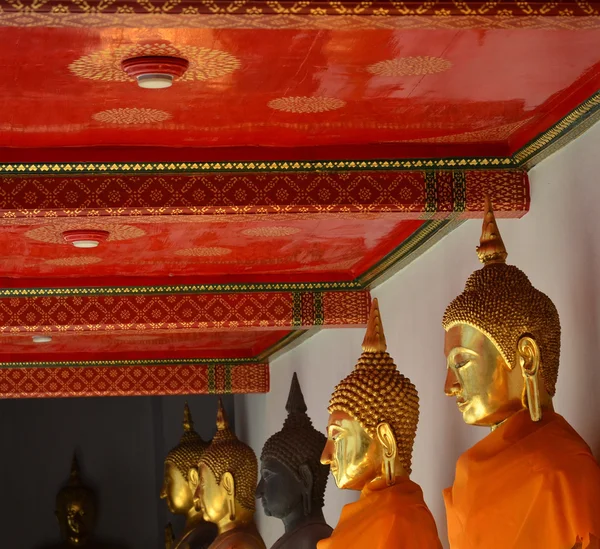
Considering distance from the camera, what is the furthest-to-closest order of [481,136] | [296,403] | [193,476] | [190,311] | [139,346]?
[139,346] < [193,476] < [190,311] < [296,403] < [481,136]

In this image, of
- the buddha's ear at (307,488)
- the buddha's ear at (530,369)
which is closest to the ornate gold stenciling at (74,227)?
the buddha's ear at (307,488)

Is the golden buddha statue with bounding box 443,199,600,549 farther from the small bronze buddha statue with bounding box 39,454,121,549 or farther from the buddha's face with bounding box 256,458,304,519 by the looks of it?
the small bronze buddha statue with bounding box 39,454,121,549

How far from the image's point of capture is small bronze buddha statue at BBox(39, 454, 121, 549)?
11062 millimetres

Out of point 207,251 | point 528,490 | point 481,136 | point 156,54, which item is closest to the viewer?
point 156,54

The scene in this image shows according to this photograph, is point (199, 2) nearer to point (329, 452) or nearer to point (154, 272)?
point (329, 452)

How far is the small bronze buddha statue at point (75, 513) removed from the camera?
11062mm

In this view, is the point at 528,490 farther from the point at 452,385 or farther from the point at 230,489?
the point at 230,489

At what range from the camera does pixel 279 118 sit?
400cm

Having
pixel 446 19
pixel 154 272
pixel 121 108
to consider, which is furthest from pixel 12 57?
pixel 154 272

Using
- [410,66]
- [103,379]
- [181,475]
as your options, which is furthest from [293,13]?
[181,475]

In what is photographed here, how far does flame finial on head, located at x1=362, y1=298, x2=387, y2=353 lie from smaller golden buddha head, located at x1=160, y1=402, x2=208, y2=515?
14.7 ft

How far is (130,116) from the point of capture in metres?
3.90

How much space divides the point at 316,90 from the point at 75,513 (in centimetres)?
805

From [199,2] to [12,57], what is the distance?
0.87 meters
